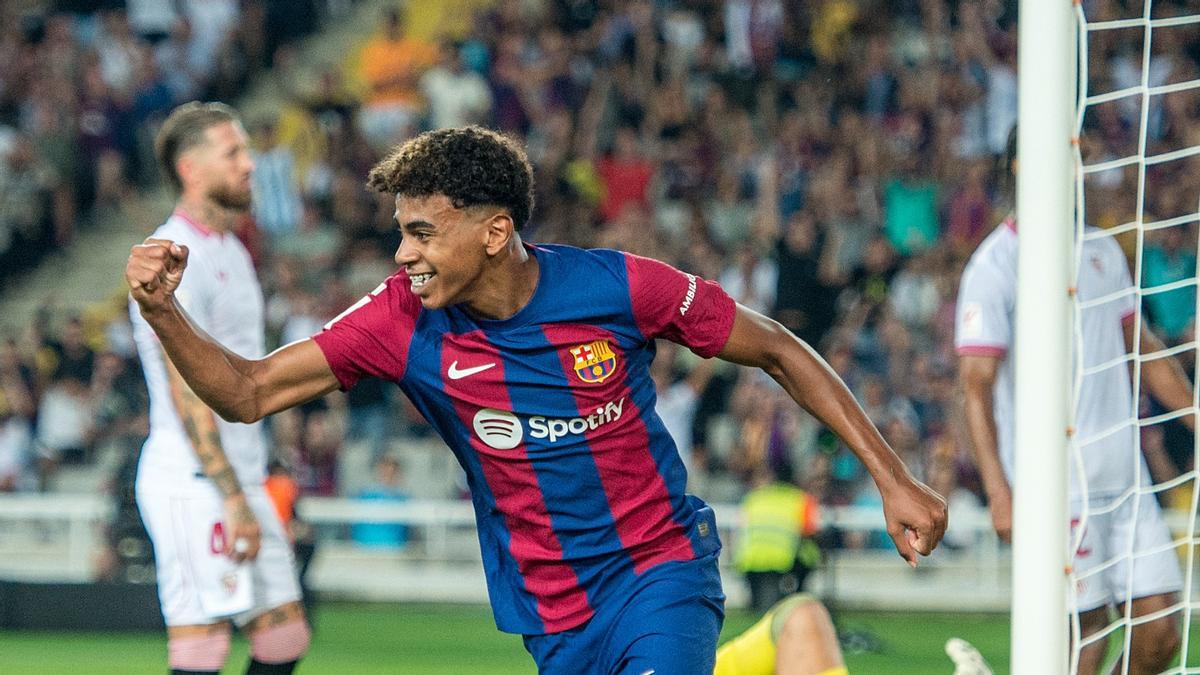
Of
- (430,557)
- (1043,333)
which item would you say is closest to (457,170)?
(1043,333)

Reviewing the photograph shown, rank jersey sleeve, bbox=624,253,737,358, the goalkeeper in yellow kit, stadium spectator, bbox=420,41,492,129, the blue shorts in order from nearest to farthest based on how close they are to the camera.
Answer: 1. the blue shorts
2. jersey sleeve, bbox=624,253,737,358
3. the goalkeeper in yellow kit
4. stadium spectator, bbox=420,41,492,129

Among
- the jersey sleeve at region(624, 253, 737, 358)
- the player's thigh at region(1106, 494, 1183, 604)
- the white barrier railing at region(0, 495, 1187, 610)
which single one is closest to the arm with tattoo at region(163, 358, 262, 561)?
the jersey sleeve at region(624, 253, 737, 358)

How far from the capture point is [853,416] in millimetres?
4051

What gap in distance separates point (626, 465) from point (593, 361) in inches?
10.8

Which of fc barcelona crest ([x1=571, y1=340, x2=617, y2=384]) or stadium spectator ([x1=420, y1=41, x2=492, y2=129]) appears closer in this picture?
fc barcelona crest ([x1=571, y1=340, x2=617, y2=384])

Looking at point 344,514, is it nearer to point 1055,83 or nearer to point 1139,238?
point 1139,238

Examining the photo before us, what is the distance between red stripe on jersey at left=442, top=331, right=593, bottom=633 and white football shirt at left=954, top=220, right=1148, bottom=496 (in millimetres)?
1946

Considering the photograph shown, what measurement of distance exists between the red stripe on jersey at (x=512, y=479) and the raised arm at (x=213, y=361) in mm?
317

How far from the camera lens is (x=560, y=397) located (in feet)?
13.2

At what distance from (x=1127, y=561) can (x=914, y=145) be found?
8.53m

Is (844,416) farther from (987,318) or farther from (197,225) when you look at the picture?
(197,225)

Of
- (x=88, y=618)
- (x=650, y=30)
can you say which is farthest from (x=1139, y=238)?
(x=650, y=30)

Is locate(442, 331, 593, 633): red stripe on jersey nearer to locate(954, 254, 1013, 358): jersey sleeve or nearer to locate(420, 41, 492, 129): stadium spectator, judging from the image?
locate(954, 254, 1013, 358): jersey sleeve

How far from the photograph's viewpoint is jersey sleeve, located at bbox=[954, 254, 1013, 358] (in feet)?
17.9
